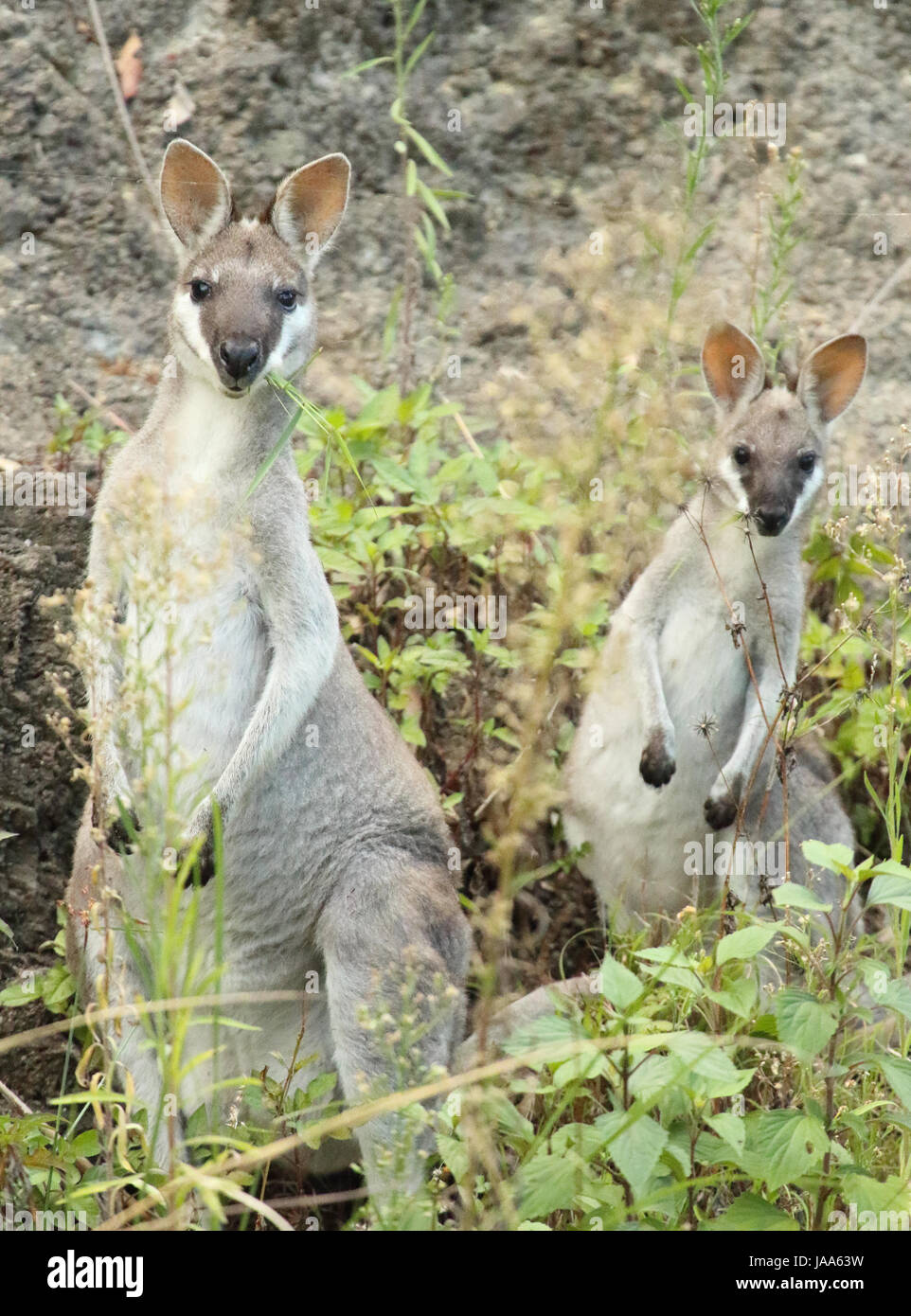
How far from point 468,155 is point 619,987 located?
4.84 metres

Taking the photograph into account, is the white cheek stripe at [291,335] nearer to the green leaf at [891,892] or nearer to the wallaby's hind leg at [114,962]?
the wallaby's hind leg at [114,962]

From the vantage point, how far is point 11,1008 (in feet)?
15.3

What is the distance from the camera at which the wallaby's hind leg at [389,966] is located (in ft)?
13.1

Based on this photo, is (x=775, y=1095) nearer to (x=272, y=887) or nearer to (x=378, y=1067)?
(x=378, y=1067)

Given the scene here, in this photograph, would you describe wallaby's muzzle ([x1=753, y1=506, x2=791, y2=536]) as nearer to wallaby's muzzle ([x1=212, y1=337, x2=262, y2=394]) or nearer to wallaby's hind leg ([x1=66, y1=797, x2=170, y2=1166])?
wallaby's muzzle ([x1=212, y1=337, x2=262, y2=394])

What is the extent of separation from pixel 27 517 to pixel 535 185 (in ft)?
10.1

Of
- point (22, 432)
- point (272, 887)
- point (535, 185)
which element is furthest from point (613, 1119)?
point (535, 185)

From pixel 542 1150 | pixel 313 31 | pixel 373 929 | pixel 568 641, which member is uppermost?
pixel 313 31

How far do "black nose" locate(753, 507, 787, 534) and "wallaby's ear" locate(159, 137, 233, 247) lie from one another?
1869mm

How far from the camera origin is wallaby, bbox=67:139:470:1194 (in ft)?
13.8

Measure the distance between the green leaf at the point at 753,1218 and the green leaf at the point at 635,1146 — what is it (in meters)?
0.26

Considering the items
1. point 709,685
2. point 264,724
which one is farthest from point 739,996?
point 709,685
